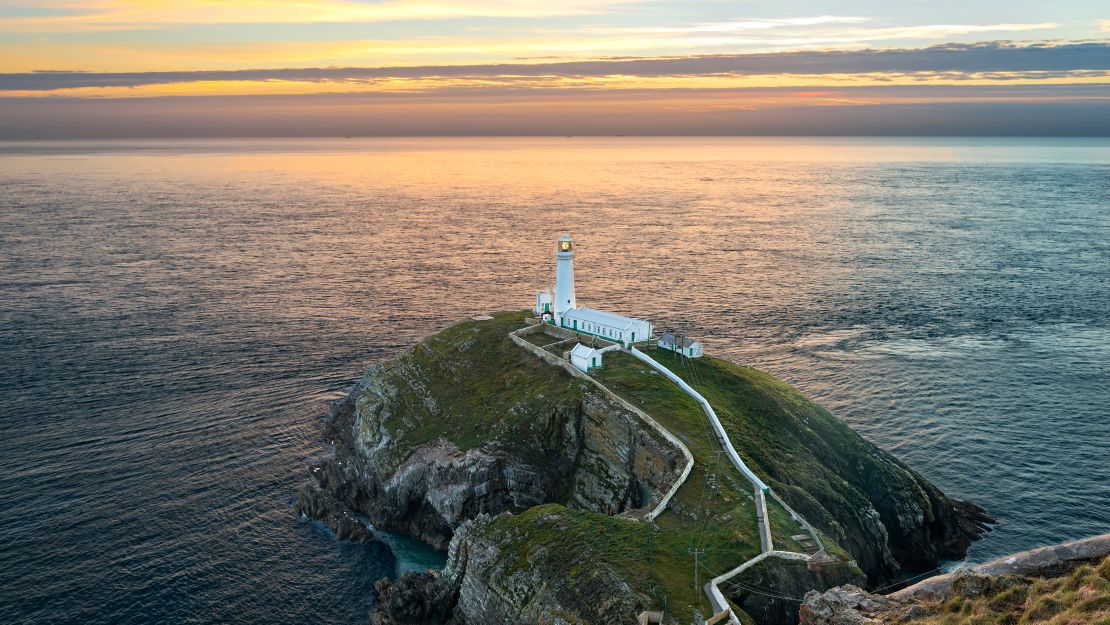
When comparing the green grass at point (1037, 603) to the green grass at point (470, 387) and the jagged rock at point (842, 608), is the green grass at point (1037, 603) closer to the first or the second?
the jagged rock at point (842, 608)

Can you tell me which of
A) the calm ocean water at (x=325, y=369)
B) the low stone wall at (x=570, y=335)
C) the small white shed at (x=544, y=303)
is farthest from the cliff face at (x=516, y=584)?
the small white shed at (x=544, y=303)

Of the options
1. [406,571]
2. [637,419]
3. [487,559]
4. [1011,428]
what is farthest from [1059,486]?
[406,571]

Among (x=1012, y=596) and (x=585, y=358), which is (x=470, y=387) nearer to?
(x=585, y=358)

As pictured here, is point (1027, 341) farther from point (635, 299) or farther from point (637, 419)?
point (637, 419)

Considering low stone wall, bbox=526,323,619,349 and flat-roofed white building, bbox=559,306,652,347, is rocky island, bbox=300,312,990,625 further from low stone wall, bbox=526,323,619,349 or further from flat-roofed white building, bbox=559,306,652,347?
flat-roofed white building, bbox=559,306,652,347

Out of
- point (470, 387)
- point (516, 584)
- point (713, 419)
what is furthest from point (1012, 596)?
point (470, 387)

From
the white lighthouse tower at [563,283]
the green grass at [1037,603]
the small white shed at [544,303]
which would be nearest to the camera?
the green grass at [1037,603]
